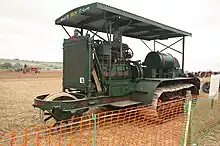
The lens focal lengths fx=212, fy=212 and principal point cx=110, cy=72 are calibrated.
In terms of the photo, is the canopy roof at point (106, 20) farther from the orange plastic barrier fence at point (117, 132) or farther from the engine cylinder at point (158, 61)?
the orange plastic barrier fence at point (117, 132)

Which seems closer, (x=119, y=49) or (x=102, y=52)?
(x=102, y=52)

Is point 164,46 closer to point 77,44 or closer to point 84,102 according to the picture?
point 77,44

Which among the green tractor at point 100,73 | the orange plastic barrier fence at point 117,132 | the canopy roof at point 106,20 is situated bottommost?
the orange plastic barrier fence at point 117,132

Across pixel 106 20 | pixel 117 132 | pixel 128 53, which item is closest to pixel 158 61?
pixel 128 53

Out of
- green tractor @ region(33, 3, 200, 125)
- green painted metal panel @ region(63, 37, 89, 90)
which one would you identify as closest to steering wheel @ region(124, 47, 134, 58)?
green tractor @ region(33, 3, 200, 125)

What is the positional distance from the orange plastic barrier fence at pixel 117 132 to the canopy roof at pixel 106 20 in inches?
96.3

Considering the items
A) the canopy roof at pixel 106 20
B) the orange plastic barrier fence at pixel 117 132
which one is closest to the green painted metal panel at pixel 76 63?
the canopy roof at pixel 106 20

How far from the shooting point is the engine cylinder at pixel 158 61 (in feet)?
25.0

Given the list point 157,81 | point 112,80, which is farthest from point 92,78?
point 157,81

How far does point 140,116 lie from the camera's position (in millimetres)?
6090

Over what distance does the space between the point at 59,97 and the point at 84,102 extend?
855 mm

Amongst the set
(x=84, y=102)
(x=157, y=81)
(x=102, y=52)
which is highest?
(x=102, y=52)

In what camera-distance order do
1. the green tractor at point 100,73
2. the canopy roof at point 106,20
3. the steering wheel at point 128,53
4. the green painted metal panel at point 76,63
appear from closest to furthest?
the green tractor at point 100,73 → the canopy roof at point 106,20 → the green painted metal panel at point 76,63 → the steering wheel at point 128,53

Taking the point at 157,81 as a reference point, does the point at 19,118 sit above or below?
below
